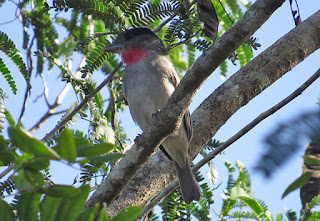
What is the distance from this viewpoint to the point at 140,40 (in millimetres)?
5027

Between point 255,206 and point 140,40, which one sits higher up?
point 140,40

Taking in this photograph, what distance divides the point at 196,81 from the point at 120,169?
84 centimetres

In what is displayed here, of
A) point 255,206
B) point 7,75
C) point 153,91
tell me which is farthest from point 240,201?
point 7,75

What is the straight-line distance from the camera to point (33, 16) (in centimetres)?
564

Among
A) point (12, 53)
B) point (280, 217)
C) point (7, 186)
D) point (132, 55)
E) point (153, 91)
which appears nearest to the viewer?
point (7, 186)

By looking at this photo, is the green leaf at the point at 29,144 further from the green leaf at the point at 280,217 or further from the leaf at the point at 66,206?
the green leaf at the point at 280,217

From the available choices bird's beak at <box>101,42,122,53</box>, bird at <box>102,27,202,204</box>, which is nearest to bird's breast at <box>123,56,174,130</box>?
bird at <box>102,27,202,204</box>

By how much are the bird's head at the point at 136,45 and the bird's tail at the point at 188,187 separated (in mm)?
1276

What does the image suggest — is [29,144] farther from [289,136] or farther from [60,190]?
[289,136]

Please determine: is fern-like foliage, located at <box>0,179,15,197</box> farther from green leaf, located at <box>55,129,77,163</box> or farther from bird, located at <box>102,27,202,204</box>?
green leaf, located at <box>55,129,77,163</box>

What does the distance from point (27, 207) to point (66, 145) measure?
376 millimetres

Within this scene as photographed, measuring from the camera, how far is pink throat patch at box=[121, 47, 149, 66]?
188 inches

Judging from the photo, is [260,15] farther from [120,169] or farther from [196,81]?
[120,169]

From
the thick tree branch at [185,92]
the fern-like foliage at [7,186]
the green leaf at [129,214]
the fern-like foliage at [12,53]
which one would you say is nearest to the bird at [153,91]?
the fern-like foliage at [12,53]
